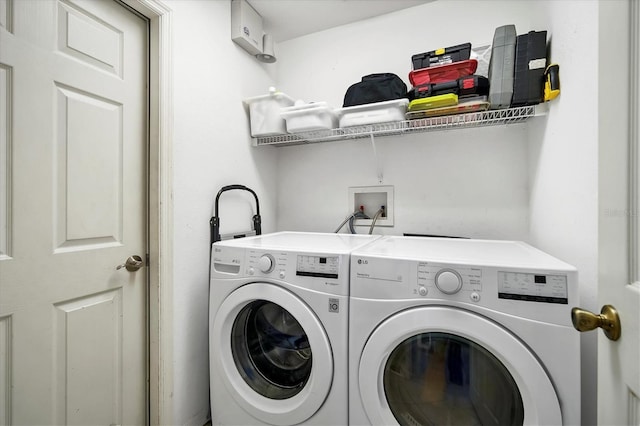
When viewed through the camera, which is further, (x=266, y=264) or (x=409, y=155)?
(x=409, y=155)

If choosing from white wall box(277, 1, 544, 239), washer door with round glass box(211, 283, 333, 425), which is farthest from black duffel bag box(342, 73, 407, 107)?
washer door with round glass box(211, 283, 333, 425)

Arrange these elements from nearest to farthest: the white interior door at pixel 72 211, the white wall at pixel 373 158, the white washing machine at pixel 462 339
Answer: the white washing machine at pixel 462 339 → the white interior door at pixel 72 211 → the white wall at pixel 373 158

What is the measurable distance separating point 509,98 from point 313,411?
153 centimetres

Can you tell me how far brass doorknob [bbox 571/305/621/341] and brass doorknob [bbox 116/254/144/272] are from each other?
144 cm

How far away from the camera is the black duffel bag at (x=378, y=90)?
1493 mm

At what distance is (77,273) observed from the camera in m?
1.05

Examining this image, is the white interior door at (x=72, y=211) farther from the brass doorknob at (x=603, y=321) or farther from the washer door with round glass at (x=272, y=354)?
the brass doorknob at (x=603, y=321)

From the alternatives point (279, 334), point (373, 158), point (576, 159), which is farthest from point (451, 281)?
point (373, 158)

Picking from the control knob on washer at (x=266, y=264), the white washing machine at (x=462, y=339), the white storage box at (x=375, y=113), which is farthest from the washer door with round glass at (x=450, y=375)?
the white storage box at (x=375, y=113)

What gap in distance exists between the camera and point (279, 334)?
1.29 m

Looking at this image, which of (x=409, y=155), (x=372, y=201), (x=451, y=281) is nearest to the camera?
(x=451, y=281)

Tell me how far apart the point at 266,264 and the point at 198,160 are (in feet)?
2.21

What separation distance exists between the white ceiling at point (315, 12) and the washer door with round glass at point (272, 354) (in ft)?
5.38

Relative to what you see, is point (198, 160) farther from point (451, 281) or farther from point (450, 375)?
point (450, 375)
